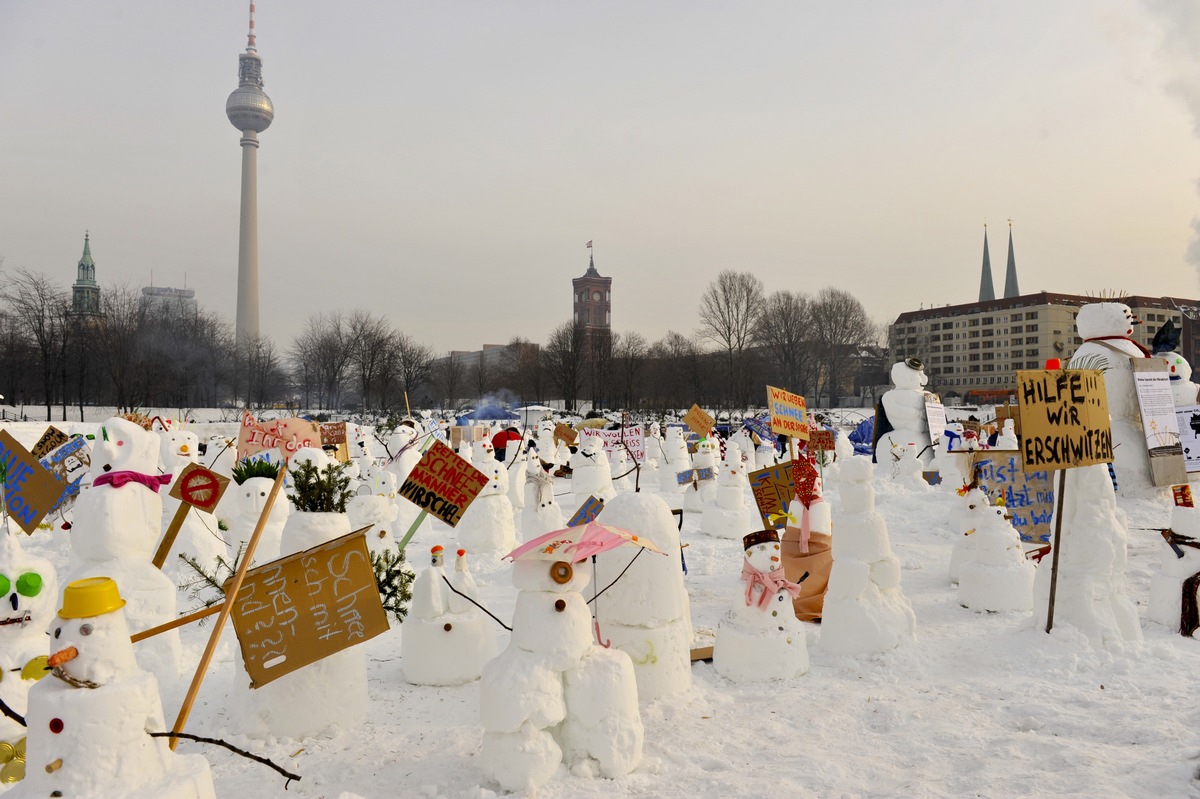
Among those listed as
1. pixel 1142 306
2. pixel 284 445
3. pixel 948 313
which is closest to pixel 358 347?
pixel 284 445

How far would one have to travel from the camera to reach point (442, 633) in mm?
5355

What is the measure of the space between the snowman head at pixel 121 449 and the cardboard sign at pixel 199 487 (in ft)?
2.21

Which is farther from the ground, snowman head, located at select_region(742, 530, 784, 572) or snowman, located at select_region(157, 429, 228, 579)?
snowman head, located at select_region(742, 530, 784, 572)

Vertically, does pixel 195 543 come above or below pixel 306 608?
below

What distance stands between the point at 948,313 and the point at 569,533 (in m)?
75.1

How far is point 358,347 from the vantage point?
43719 mm

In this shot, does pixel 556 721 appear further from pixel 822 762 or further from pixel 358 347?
pixel 358 347

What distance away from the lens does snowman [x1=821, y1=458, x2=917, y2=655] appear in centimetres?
579

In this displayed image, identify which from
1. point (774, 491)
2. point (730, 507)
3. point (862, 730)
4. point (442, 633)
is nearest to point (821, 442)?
point (730, 507)

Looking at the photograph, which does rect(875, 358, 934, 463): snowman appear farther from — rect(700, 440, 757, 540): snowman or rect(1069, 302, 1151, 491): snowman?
rect(700, 440, 757, 540): snowman

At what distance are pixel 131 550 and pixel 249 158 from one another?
3354 inches

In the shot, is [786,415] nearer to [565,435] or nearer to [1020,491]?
[1020,491]

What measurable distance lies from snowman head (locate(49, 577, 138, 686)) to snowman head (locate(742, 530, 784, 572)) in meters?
4.04

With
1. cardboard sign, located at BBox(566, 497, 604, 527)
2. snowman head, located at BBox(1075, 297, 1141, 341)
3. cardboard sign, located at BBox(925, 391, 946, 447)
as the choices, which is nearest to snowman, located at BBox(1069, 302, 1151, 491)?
snowman head, located at BBox(1075, 297, 1141, 341)
